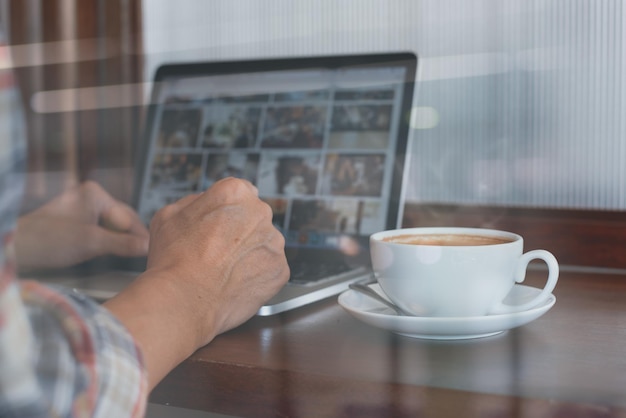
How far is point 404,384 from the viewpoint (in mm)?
370

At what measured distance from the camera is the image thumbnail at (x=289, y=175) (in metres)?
0.78

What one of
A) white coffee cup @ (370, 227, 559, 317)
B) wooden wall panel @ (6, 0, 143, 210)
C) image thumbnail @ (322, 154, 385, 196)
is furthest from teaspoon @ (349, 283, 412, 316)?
wooden wall panel @ (6, 0, 143, 210)

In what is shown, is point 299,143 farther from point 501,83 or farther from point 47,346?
point 47,346

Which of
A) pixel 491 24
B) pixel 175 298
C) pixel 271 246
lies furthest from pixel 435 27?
pixel 175 298

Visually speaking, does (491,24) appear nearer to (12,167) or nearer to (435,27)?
(435,27)

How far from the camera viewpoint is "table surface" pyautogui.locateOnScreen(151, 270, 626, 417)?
Answer: 354mm

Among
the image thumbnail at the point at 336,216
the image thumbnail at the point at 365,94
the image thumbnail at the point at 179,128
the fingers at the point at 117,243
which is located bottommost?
the fingers at the point at 117,243

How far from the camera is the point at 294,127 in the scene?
804 mm

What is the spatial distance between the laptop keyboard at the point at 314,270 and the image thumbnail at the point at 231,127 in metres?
0.18

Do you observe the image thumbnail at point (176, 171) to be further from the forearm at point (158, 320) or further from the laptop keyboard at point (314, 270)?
the forearm at point (158, 320)

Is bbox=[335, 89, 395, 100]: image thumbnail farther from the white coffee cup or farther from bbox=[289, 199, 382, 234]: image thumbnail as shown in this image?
the white coffee cup

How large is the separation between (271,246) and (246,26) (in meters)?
0.50

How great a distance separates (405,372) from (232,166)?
489 mm

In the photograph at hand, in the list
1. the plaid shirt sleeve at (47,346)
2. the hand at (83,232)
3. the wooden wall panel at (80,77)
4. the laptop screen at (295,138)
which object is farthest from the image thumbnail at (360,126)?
the plaid shirt sleeve at (47,346)
